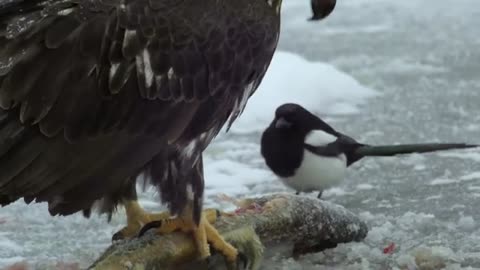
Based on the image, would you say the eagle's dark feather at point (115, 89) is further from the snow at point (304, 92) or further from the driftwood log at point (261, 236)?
the snow at point (304, 92)

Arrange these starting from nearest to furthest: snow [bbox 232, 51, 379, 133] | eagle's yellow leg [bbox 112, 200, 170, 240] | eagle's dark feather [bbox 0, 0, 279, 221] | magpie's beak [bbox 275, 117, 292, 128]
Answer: eagle's dark feather [bbox 0, 0, 279, 221] → eagle's yellow leg [bbox 112, 200, 170, 240] → magpie's beak [bbox 275, 117, 292, 128] → snow [bbox 232, 51, 379, 133]

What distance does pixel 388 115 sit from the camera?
6910 millimetres

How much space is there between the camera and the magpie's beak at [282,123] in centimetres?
613

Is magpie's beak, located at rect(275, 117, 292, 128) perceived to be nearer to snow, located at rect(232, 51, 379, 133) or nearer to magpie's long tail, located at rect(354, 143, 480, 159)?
magpie's long tail, located at rect(354, 143, 480, 159)

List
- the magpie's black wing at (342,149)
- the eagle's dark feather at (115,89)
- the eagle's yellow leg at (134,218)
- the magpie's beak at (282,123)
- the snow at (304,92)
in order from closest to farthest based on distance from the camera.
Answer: the eagle's dark feather at (115,89) → the eagle's yellow leg at (134,218) → the magpie's black wing at (342,149) → the magpie's beak at (282,123) → the snow at (304,92)

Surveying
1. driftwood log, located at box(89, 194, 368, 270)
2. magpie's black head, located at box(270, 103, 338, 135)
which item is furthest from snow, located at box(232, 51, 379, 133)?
driftwood log, located at box(89, 194, 368, 270)

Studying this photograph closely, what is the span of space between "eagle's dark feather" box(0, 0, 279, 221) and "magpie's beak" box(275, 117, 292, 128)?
1.50m

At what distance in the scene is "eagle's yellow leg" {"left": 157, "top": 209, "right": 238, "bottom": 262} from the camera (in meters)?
4.59

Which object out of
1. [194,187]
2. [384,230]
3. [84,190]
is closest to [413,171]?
[384,230]

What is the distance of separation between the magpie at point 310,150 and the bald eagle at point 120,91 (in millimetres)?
1307

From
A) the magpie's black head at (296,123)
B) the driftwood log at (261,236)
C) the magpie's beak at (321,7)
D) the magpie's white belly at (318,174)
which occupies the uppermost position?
the magpie's beak at (321,7)

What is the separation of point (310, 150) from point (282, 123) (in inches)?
7.4

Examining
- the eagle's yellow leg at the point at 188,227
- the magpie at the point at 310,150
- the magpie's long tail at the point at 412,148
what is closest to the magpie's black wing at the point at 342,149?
the magpie at the point at 310,150

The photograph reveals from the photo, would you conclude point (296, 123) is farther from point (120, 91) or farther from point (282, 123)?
point (120, 91)
